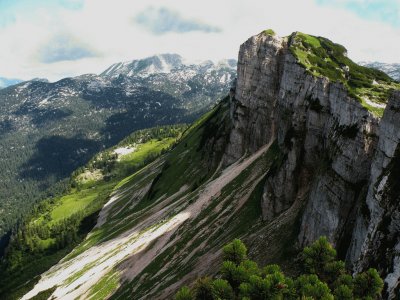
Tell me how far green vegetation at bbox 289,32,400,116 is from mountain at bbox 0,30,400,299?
352 millimetres

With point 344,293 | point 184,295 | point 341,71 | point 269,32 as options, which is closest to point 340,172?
point 344,293

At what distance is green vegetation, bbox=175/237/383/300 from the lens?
1418 centimetres

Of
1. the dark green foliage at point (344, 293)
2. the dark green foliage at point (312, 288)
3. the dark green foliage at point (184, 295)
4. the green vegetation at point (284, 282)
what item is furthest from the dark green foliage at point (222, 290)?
the dark green foliage at point (344, 293)

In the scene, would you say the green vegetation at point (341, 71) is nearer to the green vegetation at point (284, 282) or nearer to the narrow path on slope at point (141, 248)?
the narrow path on slope at point (141, 248)

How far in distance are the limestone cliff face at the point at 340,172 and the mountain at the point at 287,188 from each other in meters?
0.12

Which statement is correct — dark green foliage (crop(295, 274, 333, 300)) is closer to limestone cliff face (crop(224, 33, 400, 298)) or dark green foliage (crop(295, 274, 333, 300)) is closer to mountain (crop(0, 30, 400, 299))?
mountain (crop(0, 30, 400, 299))

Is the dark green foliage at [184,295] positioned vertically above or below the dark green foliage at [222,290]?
below

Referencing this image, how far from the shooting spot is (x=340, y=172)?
3944 cm

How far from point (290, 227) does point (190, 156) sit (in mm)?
104957

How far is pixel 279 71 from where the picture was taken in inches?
3438

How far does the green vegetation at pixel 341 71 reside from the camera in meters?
45.1

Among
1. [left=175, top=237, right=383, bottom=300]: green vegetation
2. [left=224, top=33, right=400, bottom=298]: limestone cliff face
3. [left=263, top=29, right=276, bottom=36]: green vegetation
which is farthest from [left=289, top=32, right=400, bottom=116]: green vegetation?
[left=175, top=237, right=383, bottom=300]: green vegetation

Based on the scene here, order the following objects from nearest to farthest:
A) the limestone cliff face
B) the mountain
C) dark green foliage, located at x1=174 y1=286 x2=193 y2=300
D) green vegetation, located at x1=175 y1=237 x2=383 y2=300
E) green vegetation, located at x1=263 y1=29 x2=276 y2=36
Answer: green vegetation, located at x1=175 y1=237 x2=383 y2=300
dark green foliage, located at x1=174 y1=286 x2=193 y2=300
the limestone cliff face
the mountain
green vegetation, located at x1=263 y1=29 x2=276 y2=36

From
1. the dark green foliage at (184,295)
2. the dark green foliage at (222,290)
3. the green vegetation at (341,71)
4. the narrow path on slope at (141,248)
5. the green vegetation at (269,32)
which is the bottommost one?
the narrow path on slope at (141,248)
